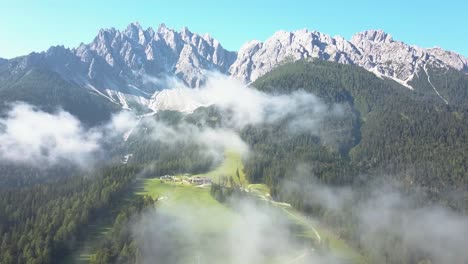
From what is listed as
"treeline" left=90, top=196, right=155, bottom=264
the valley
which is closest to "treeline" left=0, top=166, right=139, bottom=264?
the valley

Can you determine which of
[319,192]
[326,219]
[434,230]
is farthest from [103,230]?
[434,230]

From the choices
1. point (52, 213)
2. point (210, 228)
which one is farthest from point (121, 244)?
point (52, 213)

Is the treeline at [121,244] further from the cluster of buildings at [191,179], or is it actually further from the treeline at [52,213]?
the cluster of buildings at [191,179]

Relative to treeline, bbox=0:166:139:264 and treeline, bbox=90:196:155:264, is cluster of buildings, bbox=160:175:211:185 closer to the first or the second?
treeline, bbox=0:166:139:264

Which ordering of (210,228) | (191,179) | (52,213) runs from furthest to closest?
(191,179)
(52,213)
(210,228)

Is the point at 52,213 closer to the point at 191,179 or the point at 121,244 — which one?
the point at 121,244

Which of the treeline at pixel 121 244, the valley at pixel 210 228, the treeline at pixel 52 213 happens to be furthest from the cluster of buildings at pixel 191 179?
the treeline at pixel 121 244
